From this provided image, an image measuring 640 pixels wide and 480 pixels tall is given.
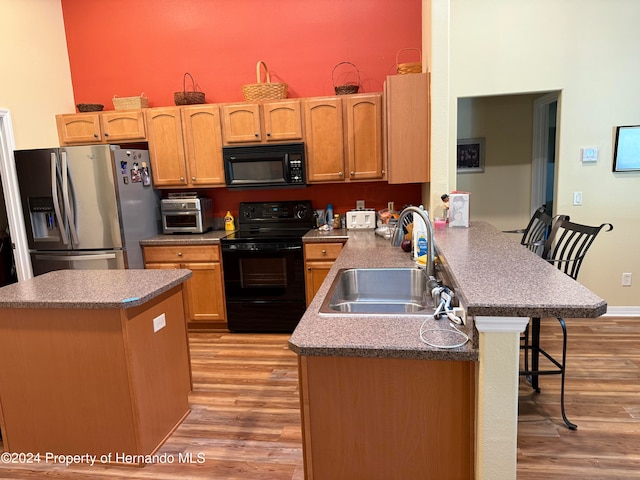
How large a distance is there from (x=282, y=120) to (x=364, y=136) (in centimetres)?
75

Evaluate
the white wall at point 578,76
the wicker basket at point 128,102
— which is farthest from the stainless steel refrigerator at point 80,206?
the white wall at point 578,76

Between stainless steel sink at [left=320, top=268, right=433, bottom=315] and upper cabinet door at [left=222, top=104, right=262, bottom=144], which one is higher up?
upper cabinet door at [left=222, top=104, right=262, bottom=144]

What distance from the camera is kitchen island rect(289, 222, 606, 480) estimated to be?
1283 mm

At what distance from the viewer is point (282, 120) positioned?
3748mm

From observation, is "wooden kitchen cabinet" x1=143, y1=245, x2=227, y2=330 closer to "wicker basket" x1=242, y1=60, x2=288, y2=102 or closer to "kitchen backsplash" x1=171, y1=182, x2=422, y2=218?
"kitchen backsplash" x1=171, y1=182, x2=422, y2=218

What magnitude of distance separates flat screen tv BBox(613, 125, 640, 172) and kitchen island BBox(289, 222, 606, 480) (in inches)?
112

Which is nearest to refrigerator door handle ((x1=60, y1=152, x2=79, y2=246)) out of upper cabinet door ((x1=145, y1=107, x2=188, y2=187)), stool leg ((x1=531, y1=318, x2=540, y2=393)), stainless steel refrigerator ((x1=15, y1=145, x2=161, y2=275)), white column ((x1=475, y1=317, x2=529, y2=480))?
stainless steel refrigerator ((x1=15, y1=145, x2=161, y2=275))

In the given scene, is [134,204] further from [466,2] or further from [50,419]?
[466,2]

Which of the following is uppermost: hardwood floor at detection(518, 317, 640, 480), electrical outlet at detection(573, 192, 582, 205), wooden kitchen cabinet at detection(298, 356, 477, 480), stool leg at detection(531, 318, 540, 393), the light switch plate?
the light switch plate

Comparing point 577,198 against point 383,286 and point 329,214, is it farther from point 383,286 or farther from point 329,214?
point 383,286

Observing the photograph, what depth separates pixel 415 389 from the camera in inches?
55.2

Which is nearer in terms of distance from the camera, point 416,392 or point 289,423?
point 416,392

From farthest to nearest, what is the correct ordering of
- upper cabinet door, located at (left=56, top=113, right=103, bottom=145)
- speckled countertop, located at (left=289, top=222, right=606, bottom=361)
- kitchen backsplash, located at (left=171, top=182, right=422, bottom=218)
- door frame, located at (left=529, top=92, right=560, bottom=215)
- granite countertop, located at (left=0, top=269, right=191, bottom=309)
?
door frame, located at (left=529, top=92, right=560, bottom=215) → kitchen backsplash, located at (left=171, top=182, right=422, bottom=218) → upper cabinet door, located at (left=56, top=113, right=103, bottom=145) → granite countertop, located at (left=0, top=269, right=191, bottom=309) → speckled countertop, located at (left=289, top=222, right=606, bottom=361)

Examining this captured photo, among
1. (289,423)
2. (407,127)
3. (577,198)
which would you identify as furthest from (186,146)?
(577,198)
